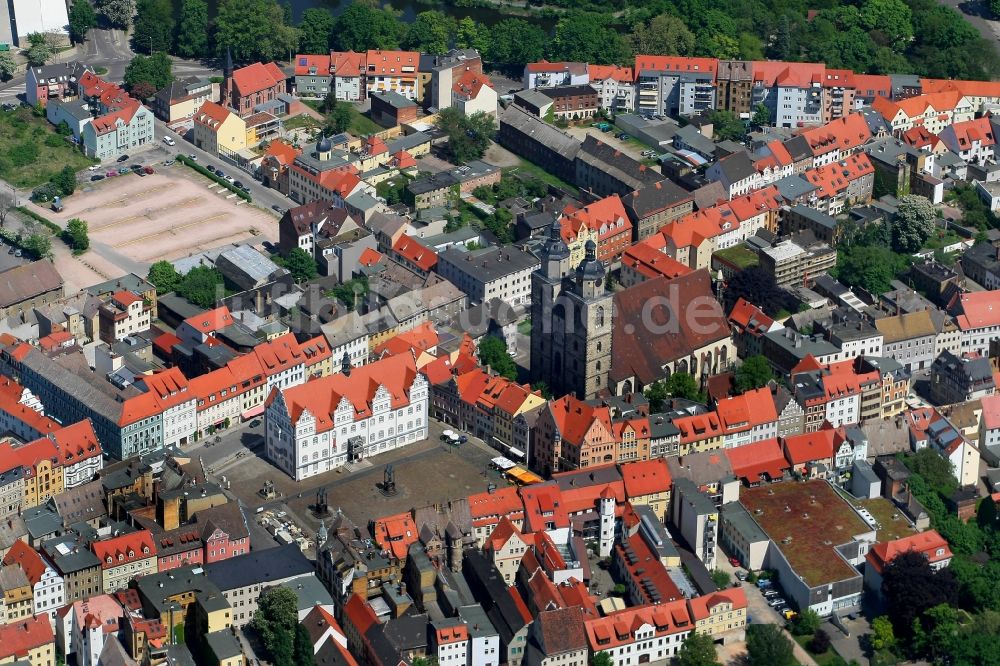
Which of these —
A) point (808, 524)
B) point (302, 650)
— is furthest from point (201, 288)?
point (808, 524)

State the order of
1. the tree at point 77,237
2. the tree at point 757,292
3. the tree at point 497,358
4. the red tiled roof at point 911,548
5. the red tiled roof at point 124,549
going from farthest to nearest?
the tree at point 77,237 < the tree at point 757,292 < the tree at point 497,358 < the red tiled roof at point 911,548 < the red tiled roof at point 124,549

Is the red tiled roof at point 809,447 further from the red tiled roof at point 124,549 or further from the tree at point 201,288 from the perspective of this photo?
the tree at point 201,288

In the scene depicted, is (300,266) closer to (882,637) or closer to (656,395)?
(656,395)

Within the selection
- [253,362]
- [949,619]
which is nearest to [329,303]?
[253,362]

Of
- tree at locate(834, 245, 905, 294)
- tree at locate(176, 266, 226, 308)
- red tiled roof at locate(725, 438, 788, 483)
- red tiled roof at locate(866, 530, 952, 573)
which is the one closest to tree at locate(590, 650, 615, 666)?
red tiled roof at locate(866, 530, 952, 573)

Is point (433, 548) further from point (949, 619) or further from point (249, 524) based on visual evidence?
point (949, 619)

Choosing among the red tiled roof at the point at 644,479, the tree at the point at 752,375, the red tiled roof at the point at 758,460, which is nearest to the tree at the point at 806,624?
the red tiled roof at the point at 644,479

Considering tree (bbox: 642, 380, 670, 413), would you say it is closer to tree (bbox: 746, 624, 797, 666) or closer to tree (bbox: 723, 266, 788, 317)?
tree (bbox: 723, 266, 788, 317)
